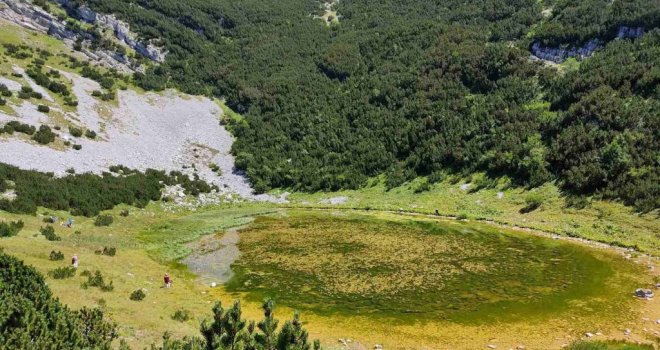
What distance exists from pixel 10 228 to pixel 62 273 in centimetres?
887

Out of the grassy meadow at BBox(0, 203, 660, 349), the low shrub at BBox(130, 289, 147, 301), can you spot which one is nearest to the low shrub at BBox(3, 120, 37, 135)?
the grassy meadow at BBox(0, 203, 660, 349)

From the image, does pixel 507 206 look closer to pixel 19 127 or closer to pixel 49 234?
pixel 49 234

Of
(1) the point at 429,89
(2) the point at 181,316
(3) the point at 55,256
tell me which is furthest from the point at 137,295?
(1) the point at 429,89

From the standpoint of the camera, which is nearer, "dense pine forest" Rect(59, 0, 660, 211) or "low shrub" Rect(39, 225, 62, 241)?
"low shrub" Rect(39, 225, 62, 241)

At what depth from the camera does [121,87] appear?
75000 mm

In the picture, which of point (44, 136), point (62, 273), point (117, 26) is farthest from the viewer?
point (117, 26)

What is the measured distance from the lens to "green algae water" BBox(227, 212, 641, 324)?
853 inches

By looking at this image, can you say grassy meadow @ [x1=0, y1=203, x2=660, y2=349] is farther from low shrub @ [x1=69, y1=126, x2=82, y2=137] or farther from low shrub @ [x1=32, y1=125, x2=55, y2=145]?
low shrub @ [x1=69, y1=126, x2=82, y2=137]

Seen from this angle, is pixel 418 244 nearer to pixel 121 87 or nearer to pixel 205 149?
pixel 205 149

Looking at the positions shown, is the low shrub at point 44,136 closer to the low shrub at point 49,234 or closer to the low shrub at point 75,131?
the low shrub at point 75,131

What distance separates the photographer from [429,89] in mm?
71250

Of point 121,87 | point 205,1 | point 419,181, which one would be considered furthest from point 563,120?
point 205,1

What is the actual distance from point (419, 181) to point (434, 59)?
31.8 m

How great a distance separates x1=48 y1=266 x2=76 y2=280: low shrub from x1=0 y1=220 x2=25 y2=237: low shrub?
728 centimetres
